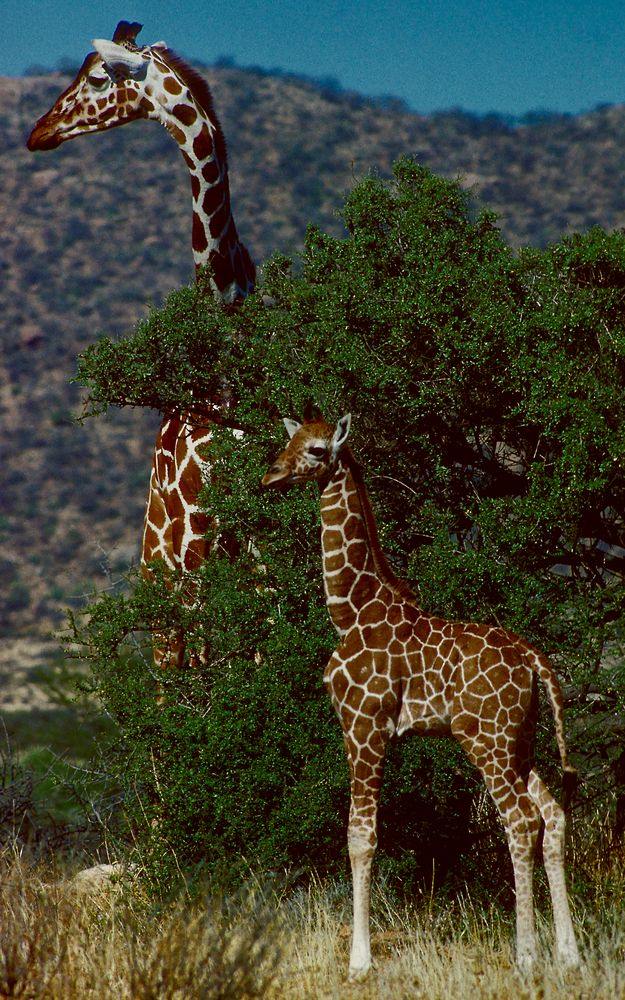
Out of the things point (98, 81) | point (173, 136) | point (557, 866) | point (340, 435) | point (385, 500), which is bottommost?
point (557, 866)

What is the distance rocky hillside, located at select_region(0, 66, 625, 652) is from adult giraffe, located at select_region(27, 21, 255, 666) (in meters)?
23.2

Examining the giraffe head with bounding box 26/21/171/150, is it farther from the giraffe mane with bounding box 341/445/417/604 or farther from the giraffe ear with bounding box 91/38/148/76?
the giraffe mane with bounding box 341/445/417/604

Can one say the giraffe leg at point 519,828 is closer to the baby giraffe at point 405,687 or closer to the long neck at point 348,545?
the baby giraffe at point 405,687

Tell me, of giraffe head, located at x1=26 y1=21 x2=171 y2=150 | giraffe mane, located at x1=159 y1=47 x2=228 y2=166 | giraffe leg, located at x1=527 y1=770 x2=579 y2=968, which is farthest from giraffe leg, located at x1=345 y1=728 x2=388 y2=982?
giraffe head, located at x1=26 y1=21 x2=171 y2=150

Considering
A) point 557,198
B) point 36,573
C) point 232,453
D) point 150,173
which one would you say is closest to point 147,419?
point 36,573

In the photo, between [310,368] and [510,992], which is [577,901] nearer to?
[510,992]

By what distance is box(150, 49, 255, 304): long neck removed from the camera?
459 inches

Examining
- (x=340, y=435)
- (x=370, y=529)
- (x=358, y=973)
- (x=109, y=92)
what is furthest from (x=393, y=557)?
(x=109, y=92)

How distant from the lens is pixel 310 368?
9.84 meters

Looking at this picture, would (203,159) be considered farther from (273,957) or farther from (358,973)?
(358,973)

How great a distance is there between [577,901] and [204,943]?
3077mm

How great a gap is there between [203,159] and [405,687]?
255 inches

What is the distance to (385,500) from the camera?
10227 millimetres

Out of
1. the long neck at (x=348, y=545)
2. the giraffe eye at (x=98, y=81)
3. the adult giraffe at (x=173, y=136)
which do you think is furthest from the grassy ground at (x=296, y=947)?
the giraffe eye at (x=98, y=81)
